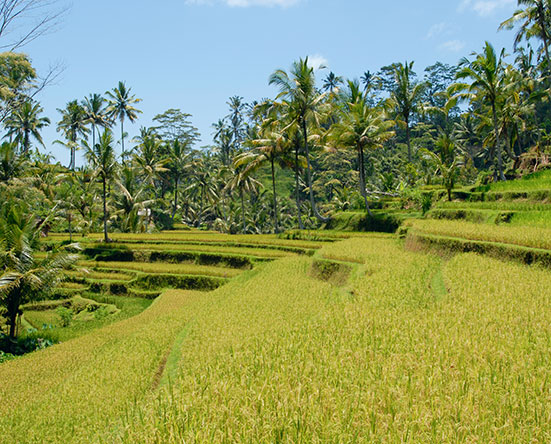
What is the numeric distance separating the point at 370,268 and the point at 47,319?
561 inches

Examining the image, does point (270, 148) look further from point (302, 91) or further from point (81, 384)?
point (81, 384)

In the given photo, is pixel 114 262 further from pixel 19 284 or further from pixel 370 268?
pixel 370 268

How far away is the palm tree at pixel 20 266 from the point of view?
47.3 feet

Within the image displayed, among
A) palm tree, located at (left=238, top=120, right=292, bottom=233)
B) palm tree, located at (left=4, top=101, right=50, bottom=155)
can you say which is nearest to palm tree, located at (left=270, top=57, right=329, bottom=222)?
palm tree, located at (left=238, top=120, right=292, bottom=233)

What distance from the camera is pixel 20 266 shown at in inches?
585

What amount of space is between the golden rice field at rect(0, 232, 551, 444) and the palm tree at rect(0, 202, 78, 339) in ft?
13.5

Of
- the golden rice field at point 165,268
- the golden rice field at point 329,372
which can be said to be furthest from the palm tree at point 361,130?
the golden rice field at point 329,372

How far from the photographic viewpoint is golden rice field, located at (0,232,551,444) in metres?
3.24

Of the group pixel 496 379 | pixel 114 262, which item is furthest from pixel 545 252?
Result: pixel 114 262

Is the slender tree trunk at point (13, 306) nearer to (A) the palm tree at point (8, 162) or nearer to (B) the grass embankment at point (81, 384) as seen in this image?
(B) the grass embankment at point (81, 384)

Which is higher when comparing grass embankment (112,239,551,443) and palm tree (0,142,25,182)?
palm tree (0,142,25,182)

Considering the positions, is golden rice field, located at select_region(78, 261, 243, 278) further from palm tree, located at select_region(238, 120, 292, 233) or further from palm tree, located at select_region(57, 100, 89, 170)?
palm tree, located at select_region(57, 100, 89, 170)

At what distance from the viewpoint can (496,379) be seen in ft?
12.9

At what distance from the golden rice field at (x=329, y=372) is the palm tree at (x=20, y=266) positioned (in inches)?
162
